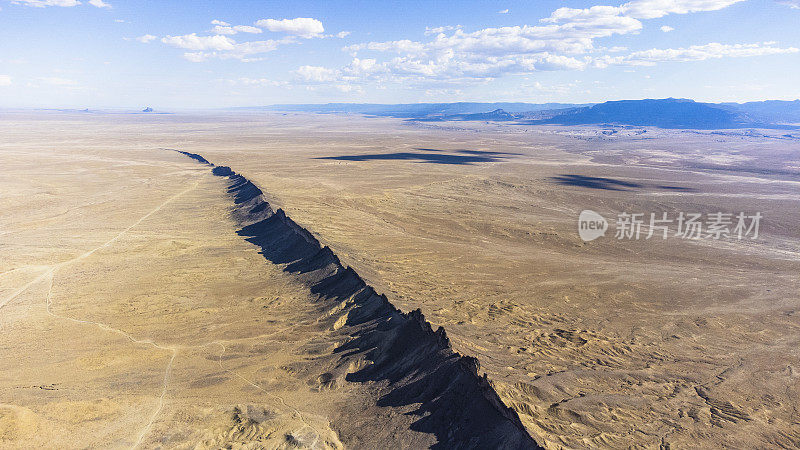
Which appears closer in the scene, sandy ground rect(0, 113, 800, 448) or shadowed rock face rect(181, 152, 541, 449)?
shadowed rock face rect(181, 152, 541, 449)

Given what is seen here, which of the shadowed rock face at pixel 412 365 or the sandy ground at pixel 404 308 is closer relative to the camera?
the shadowed rock face at pixel 412 365

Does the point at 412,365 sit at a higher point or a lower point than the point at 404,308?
lower

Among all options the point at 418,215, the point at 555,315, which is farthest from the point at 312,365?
the point at 418,215

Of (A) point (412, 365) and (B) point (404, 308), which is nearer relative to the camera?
(A) point (412, 365)

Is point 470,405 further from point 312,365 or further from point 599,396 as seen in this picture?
point 312,365
